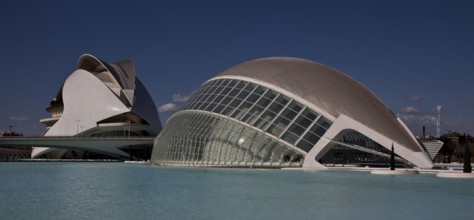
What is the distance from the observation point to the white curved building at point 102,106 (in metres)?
91.2

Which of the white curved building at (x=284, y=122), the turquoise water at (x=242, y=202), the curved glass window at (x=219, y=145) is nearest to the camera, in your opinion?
the turquoise water at (x=242, y=202)

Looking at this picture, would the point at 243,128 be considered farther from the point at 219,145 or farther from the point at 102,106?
the point at 102,106

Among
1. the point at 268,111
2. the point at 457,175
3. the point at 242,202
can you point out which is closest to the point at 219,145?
the point at 268,111

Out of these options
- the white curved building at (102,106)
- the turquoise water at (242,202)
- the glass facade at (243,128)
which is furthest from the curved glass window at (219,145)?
the white curved building at (102,106)

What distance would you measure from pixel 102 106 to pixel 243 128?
194 ft

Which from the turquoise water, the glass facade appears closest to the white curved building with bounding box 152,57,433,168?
the glass facade

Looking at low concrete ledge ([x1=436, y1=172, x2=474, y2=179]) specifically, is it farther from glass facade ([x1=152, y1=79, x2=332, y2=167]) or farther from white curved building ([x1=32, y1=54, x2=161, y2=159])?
white curved building ([x1=32, y1=54, x2=161, y2=159])

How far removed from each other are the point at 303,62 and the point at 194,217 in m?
34.8

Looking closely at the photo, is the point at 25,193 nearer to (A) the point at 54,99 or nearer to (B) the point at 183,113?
(B) the point at 183,113

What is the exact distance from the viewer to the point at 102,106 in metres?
91.2

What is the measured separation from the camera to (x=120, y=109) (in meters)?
90.8

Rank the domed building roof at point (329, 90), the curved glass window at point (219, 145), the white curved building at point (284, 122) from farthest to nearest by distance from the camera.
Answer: the curved glass window at point (219, 145) < the domed building roof at point (329, 90) < the white curved building at point (284, 122)

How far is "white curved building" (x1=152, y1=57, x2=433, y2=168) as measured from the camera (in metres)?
35.1

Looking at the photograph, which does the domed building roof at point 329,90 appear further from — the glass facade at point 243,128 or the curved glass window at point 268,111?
the glass facade at point 243,128
